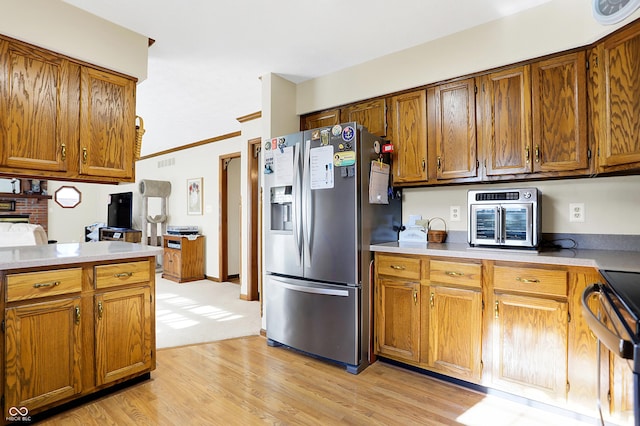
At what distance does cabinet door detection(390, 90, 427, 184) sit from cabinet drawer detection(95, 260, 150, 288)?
80.6 inches

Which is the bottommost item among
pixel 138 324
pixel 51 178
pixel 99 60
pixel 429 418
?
pixel 429 418

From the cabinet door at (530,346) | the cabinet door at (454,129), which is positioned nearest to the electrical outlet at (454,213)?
the cabinet door at (454,129)

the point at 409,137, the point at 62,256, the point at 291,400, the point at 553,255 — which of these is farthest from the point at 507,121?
the point at 62,256

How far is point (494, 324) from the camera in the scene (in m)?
2.10

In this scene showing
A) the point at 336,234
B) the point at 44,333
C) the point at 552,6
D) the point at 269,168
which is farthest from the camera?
the point at 269,168

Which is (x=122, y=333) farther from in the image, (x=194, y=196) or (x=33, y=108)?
(x=194, y=196)

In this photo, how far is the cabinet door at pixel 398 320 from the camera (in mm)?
2398

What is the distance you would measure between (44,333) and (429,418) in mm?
2217

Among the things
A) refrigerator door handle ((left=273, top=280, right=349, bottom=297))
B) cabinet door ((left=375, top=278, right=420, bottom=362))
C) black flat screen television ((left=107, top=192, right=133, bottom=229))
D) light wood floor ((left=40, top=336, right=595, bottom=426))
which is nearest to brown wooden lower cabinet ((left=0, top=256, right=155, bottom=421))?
light wood floor ((left=40, top=336, right=595, bottom=426))

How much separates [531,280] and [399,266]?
33.0 inches

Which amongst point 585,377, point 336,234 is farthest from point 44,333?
point 585,377

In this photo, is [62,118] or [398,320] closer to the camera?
[62,118]

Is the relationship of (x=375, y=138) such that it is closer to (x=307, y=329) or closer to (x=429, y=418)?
(x=307, y=329)

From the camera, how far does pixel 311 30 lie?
2.45 metres
